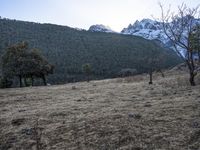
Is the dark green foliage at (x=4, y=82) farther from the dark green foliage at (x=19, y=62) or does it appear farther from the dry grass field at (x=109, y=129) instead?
the dry grass field at (x=109, y=129)

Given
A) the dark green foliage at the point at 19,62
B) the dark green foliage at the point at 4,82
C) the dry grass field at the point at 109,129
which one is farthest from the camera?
the dark green foliage at the point at 4,82

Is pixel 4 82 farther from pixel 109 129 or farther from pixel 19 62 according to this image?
pixel 109 129

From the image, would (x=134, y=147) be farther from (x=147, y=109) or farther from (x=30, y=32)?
(x=30, y=32)

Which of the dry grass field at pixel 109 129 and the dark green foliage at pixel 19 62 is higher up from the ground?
the dark green foliage at pixel 19 62

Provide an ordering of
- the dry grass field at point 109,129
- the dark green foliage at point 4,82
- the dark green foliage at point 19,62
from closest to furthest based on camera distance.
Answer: the dry grass field at point 109,129 → the dark green foliage at point 19,62 → the dark green foliage at point 4,82

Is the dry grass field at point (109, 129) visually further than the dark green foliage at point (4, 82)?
No

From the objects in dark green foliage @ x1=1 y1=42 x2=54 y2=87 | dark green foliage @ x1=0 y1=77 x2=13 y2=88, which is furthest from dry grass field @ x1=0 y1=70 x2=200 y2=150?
dark green foliage @ x1=0 y1=77 x2=13 y2=88

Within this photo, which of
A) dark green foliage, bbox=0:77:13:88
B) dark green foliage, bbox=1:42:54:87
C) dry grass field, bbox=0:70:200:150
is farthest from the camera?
dark green foliage, bbox=0:77:13:88

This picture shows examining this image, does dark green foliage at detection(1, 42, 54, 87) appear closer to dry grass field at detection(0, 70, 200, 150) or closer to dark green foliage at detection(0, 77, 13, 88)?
dark green foliage at detection(0, 77, 13, 88)

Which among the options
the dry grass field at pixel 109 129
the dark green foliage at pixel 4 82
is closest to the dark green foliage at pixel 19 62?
the dark green foliage at pixel 4 82

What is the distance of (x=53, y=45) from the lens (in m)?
188

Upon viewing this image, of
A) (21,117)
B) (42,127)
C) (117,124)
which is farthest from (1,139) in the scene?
(117,124)

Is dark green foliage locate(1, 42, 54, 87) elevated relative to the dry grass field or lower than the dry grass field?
elevated

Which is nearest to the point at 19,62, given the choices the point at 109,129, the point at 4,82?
the point at 4,82
